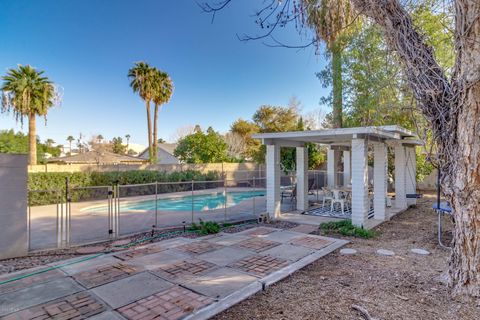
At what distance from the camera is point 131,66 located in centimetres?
2055

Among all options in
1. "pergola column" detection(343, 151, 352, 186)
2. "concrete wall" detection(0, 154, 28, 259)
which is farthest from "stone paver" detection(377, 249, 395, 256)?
"pergola column" detection(343, 151, 352, 186)

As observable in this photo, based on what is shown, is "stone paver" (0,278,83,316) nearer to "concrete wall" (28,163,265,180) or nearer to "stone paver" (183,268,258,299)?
"stone paver" (183,268,258,299)

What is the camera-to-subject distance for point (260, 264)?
173 inches

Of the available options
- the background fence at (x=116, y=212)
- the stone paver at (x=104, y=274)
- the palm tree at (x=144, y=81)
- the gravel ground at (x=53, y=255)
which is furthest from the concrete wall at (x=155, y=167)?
the stone paver at (x=104, y=274)

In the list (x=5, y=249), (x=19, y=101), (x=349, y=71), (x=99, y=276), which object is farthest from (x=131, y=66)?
(x=99, y=276)

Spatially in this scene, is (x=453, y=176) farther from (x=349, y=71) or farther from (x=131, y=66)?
(x=131, y=66)

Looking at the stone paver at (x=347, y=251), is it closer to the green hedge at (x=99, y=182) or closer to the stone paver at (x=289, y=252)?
the stone paver at (x=289, y=252)

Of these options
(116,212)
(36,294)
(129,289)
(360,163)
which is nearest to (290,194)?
(360,163)

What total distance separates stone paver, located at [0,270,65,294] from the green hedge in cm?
634

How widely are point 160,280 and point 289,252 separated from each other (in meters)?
2.40

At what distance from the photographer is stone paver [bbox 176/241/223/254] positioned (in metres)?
5.12

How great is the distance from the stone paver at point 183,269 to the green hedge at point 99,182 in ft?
20.6

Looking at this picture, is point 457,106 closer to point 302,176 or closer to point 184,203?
point 302,176

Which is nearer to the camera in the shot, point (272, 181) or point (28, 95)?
point (272, 181)
